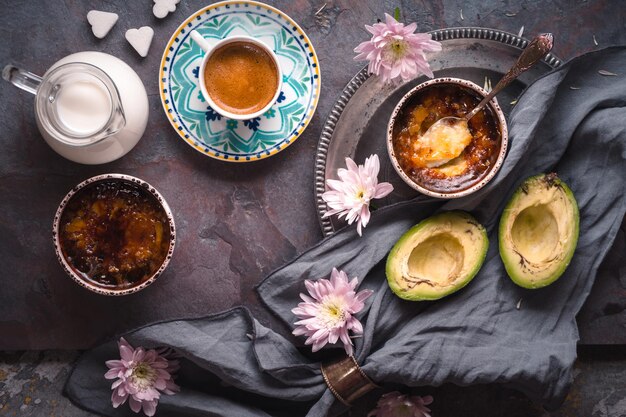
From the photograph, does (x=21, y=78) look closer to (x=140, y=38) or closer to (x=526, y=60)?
(x=140, y=38)

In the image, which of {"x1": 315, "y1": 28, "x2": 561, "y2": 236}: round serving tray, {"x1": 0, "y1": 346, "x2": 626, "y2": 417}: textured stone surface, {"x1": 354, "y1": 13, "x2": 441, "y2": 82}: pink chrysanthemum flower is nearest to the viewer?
{"x1": 354, "y1": 13, "x2": 441, "y2": 82}: pink chrysanthemum flower

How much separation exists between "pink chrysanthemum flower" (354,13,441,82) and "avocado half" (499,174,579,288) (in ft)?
1.07

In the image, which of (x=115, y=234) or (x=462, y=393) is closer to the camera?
(x=115, y=234)

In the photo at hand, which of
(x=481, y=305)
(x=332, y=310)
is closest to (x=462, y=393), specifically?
(x=481, y=305)

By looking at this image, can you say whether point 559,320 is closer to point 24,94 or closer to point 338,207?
point 338,207

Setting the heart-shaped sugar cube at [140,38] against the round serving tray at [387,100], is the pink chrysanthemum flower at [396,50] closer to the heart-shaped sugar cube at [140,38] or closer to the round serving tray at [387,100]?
the round serving tray at [387,100]

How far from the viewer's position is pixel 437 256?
1430 mm

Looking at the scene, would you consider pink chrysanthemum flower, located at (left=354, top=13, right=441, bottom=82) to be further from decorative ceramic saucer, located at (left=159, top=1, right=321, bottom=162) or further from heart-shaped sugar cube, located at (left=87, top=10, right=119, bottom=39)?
heart-shaped sugar cube, located at (left=87, top=10, right=119, bottom=39)

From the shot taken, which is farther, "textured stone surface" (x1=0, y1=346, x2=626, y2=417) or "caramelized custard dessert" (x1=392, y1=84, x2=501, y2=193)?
"textured stone surface" (x1=0, y1=346, x2=626, y2=417)

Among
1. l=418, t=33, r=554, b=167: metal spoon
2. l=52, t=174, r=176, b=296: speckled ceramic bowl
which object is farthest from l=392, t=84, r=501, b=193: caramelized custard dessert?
l=52, t=174, r=176, b=296: speckled ceramic bowl

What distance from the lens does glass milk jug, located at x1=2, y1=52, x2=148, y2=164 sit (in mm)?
1300

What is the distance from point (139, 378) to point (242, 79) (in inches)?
26.9

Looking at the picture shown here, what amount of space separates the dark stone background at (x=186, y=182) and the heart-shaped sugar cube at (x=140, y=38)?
2 centimetres

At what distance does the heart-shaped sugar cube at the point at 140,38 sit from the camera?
1475mm
